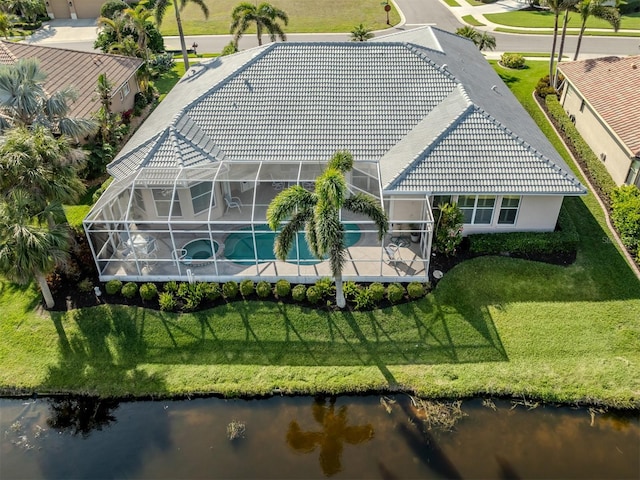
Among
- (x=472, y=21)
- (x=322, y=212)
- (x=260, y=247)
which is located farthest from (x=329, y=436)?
(x=472, y=21)

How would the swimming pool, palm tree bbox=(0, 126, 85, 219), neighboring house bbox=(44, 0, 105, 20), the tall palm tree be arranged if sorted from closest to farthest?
palm tree bbox=(0, 126, 85, 219) → the swimming pool → the tall palm tree → neighboring house bbox=(44, 0, 105, 20)

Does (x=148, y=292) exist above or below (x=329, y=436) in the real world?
above

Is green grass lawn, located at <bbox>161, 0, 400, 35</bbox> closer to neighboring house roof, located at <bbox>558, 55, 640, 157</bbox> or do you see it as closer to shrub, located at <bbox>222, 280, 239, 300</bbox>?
neighboring house roof, located at <bbox>558, 55, 640, 157</bbox>

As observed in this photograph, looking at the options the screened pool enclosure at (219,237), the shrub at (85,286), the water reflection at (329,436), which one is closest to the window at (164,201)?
the screened pool enclosure at (219,237)

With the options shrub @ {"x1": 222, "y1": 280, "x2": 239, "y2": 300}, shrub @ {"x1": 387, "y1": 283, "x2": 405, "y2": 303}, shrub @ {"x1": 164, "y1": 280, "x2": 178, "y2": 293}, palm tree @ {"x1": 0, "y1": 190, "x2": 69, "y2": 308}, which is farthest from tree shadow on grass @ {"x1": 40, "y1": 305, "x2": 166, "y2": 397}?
shrub @ {"x1": 387, "y1": 283, "x2": 405, "y2": 303}

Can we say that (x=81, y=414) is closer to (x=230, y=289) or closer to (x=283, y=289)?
(x=230, y=289)

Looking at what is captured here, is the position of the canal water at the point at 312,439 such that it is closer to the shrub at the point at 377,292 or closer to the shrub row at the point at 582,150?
the shrub at the point at 377,292

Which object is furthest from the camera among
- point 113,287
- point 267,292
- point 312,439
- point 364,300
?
point 113,287
